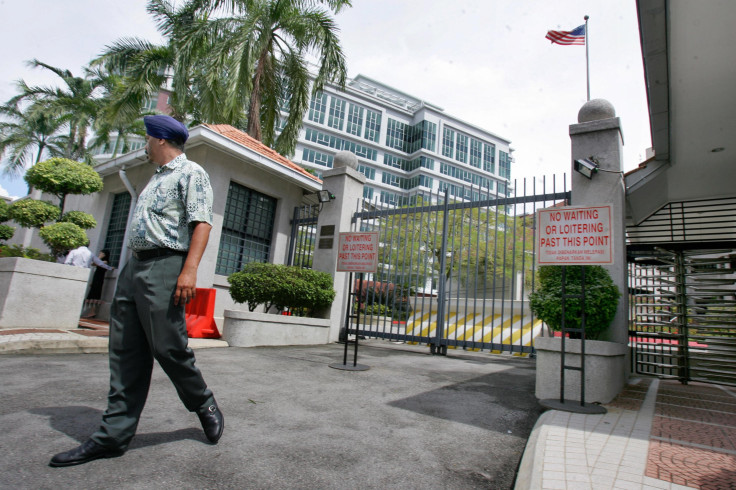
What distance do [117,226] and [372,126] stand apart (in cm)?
5432

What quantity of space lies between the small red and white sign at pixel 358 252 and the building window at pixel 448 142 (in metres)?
61.9

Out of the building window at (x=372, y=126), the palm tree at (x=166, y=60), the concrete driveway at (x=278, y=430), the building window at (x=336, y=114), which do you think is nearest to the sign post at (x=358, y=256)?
the concrete driveway at (x=278, y=430)

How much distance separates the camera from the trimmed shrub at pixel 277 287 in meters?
8.27

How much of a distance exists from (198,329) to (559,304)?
21.4 ft

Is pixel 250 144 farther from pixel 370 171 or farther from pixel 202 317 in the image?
pixel 370 171

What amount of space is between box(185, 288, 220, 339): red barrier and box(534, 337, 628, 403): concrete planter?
6.16 m

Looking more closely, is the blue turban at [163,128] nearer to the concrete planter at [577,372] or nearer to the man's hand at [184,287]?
the man's hand at [184,287]

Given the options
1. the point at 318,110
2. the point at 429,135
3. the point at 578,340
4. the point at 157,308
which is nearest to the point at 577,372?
the point at 578,340

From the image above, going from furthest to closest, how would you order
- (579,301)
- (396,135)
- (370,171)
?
(396,135)
(370,171)
(579,301)

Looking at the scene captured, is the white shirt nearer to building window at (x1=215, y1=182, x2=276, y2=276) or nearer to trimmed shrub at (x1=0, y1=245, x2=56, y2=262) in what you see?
trimmed shrub at (x1=0, y1=245, x2=56, y2=262)

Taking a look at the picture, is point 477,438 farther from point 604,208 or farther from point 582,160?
point 582,160

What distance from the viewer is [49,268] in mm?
7164

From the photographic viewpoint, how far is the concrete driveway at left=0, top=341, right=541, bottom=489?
2.35m

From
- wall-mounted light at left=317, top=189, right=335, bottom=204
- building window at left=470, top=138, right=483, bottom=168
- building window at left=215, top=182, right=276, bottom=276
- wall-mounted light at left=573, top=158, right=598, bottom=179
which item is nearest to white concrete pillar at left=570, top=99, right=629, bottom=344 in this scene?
wall-mounted light at left=573, top=158, right=598, bottom=179
